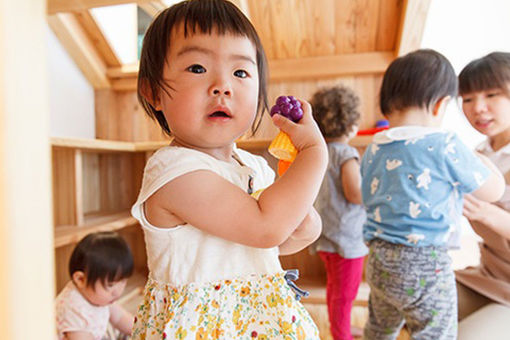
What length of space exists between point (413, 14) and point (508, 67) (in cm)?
52

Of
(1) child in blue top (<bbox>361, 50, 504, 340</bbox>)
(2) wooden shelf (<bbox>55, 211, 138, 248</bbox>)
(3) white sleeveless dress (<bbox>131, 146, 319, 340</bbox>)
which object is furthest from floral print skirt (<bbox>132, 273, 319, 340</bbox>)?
(2) wooden shelf (<bbox>55, 211, 138, 248</bbox>)

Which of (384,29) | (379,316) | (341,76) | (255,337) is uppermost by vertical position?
(384,29)

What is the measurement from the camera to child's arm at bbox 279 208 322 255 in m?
0.42

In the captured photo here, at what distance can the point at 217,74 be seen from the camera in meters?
0.37

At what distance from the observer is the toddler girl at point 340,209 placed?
1.20m

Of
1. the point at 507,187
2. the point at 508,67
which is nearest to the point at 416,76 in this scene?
the point at 508,67

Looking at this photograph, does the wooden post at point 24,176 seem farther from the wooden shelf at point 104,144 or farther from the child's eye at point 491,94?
the child's eye at point 491,94

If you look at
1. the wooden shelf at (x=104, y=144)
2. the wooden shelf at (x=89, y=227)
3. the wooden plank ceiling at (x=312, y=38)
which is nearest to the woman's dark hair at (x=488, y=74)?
the wooden plank ceiling at (x=312, y=38)

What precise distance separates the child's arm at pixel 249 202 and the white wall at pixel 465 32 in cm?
58

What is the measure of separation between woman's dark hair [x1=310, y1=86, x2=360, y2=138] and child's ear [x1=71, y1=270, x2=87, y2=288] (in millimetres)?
765

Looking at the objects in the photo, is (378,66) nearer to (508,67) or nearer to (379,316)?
(508,67)

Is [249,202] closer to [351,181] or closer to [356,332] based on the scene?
[351,181]

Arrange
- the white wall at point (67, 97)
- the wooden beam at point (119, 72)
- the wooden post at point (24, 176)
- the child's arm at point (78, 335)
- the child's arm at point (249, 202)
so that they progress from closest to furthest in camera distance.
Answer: the wooden post at point (24, 176) < the child's arm at point (249, 202) < the child's arm at point (78, 335) < the white wall at point (67, 97) < the wooden beam at point (119, 72)

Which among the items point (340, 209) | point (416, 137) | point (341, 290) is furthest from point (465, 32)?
point (341, 290)
